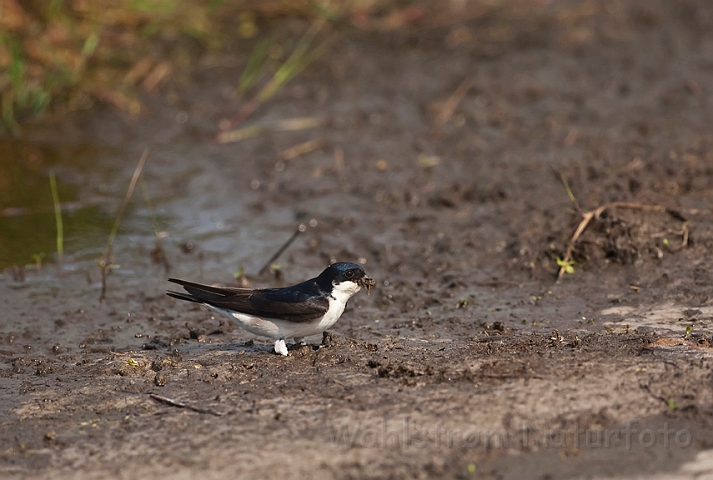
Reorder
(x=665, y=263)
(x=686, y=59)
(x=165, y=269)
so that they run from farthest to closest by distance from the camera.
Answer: (x=686, y=59)
(x=165, y=269)
(x=665, y=263)

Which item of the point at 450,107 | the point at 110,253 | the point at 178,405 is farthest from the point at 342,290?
the point at 450,107

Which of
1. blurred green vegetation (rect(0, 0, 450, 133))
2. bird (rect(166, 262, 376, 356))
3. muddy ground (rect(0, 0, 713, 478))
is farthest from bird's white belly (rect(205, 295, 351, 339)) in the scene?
blurred green vegetation (rect(0, 0, 450, 133))

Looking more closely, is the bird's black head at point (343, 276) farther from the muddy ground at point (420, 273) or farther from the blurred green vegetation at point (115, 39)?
the blurred green vegetation at point (115, 39)

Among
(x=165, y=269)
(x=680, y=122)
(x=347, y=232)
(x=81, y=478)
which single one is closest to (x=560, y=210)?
Result: (x=347, y=232)

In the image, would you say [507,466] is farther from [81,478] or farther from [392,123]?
[392,123]

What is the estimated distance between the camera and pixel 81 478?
3.32m

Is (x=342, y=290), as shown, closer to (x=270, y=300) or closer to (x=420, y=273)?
(x=270, y=300)

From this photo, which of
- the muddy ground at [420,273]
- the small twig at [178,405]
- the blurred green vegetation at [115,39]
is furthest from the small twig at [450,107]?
the small twig at [178,405]

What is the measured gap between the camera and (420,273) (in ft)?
18.5

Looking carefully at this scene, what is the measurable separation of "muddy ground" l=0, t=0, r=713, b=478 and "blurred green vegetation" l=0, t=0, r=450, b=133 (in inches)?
8.7

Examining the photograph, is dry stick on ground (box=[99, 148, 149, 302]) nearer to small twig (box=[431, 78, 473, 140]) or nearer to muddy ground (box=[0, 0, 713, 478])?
muddy ground (box=[0, 0, 713, 478])

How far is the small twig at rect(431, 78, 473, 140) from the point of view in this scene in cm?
761

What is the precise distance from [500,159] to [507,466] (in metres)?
3.96

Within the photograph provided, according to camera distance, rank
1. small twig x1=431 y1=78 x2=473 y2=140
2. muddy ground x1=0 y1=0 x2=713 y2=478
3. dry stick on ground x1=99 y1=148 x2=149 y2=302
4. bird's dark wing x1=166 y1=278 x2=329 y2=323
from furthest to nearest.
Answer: small twig x1=431 y1=78 x2=473 y2=140 → dry stick on ground x1=99 y1=148 x2=149 y2=302 → bird's dark wing x1=166 y1=278 x2=329 y2=323 → muddy ground x1=0 y1=0 x2=713 y2=478
